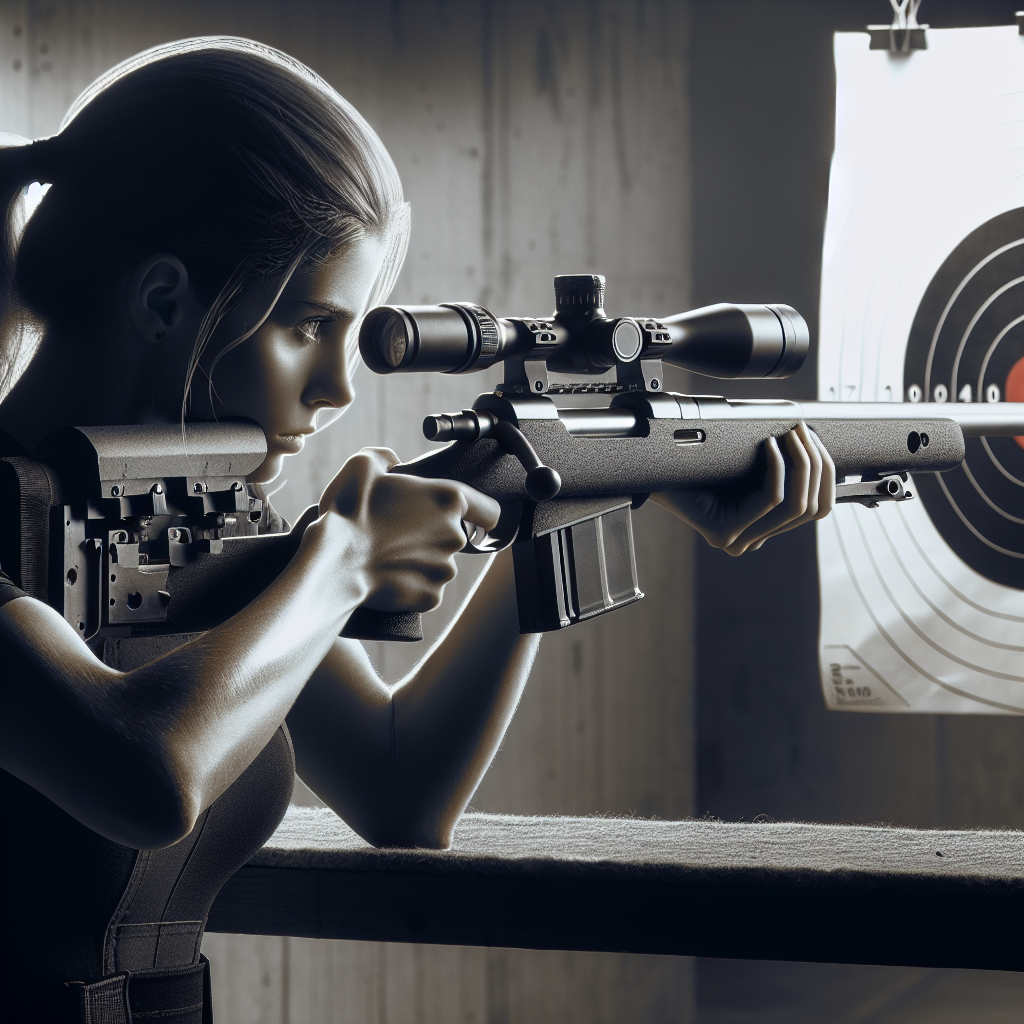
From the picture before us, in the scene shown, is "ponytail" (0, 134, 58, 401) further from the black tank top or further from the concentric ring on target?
the concentric ring on target

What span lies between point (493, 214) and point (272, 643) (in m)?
1.54

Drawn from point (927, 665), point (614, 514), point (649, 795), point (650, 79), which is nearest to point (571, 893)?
point (614, 514)

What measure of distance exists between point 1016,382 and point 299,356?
1393mm

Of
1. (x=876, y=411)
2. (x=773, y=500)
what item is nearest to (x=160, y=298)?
(x=773, y=500)

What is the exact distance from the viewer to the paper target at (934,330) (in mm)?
1793

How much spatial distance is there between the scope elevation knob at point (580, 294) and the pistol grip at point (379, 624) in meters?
0.25

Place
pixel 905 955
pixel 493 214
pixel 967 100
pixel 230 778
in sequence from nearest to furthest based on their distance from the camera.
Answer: pixel 230 778
pixel 905 955
pixel 967 100
pixel 493 214

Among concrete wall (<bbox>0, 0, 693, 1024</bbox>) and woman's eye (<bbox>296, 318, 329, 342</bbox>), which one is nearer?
woman's eye (<bbox>296, 318, 329, 342</bbox>)

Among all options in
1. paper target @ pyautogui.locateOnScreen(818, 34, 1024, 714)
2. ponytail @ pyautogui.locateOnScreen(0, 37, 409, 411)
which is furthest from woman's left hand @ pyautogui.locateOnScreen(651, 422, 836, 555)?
paper target @ pyautogui.locateOnScreen(818, 34, 1024, 714)

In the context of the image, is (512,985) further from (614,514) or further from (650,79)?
(650,79)

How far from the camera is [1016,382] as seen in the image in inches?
70.6

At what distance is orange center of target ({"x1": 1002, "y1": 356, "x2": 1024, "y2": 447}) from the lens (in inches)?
70.5

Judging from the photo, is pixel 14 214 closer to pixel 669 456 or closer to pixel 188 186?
pixel 188 186

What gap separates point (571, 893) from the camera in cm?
85
